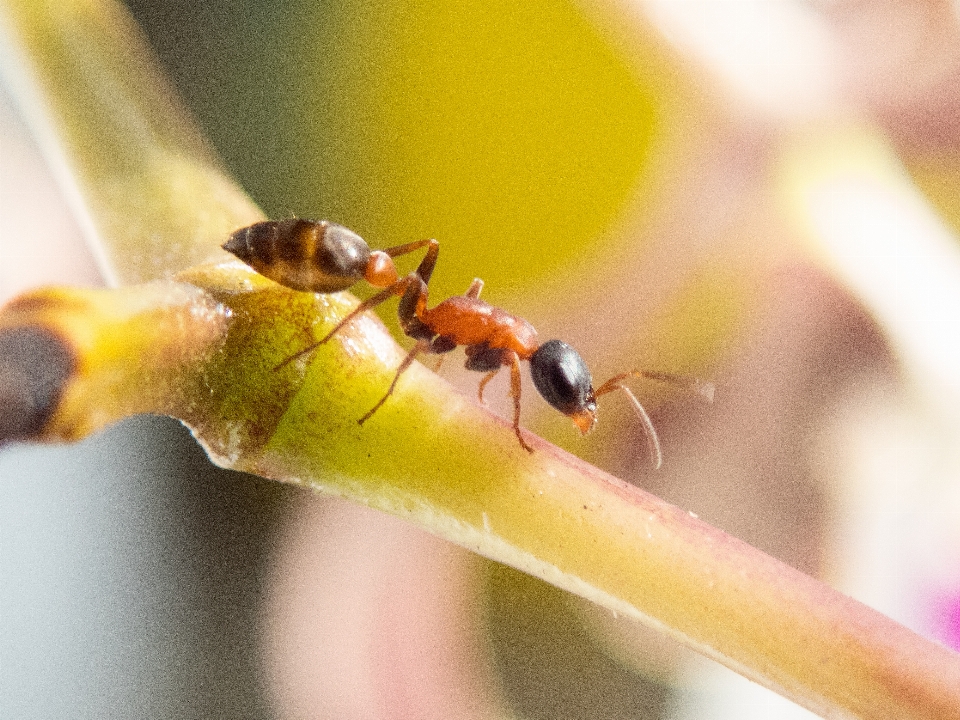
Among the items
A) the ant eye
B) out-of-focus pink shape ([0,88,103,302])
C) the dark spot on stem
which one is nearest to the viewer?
the dark spot on stem

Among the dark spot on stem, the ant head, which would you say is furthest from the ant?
the dark spot on stem

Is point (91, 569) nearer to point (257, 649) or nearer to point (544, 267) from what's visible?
point (257, 649)

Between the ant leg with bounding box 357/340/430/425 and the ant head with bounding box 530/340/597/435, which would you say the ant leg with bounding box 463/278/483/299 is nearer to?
the ant head with bounding box 530/340/597/435

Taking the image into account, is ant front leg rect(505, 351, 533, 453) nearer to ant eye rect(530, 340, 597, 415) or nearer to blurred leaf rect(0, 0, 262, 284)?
ant eye rect(530, 340, 597, 415)

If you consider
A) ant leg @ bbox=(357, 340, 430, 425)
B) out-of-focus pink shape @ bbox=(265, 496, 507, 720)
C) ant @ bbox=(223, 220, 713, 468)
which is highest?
ant @ bbox=(223, 220, 713, 468)

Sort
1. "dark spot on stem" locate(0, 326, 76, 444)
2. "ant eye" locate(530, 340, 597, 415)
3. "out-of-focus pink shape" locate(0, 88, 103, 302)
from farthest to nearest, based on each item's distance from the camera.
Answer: "ant eye" locate(530, 340, 597, 415) < "out-of-focus pink shape" locate(0, 88, 103, 302) < "dark spot on stem" locate(0, 326, 76, 444)

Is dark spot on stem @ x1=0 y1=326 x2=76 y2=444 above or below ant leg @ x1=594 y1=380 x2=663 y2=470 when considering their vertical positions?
below

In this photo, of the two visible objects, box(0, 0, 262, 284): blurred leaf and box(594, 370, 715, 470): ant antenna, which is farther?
box(594, 370, 715, 470): ant antenna

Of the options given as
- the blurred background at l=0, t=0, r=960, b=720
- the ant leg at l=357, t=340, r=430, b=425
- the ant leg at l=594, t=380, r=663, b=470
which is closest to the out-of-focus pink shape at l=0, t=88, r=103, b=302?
the blurred background at l=0, t=0, r=960, b=720
